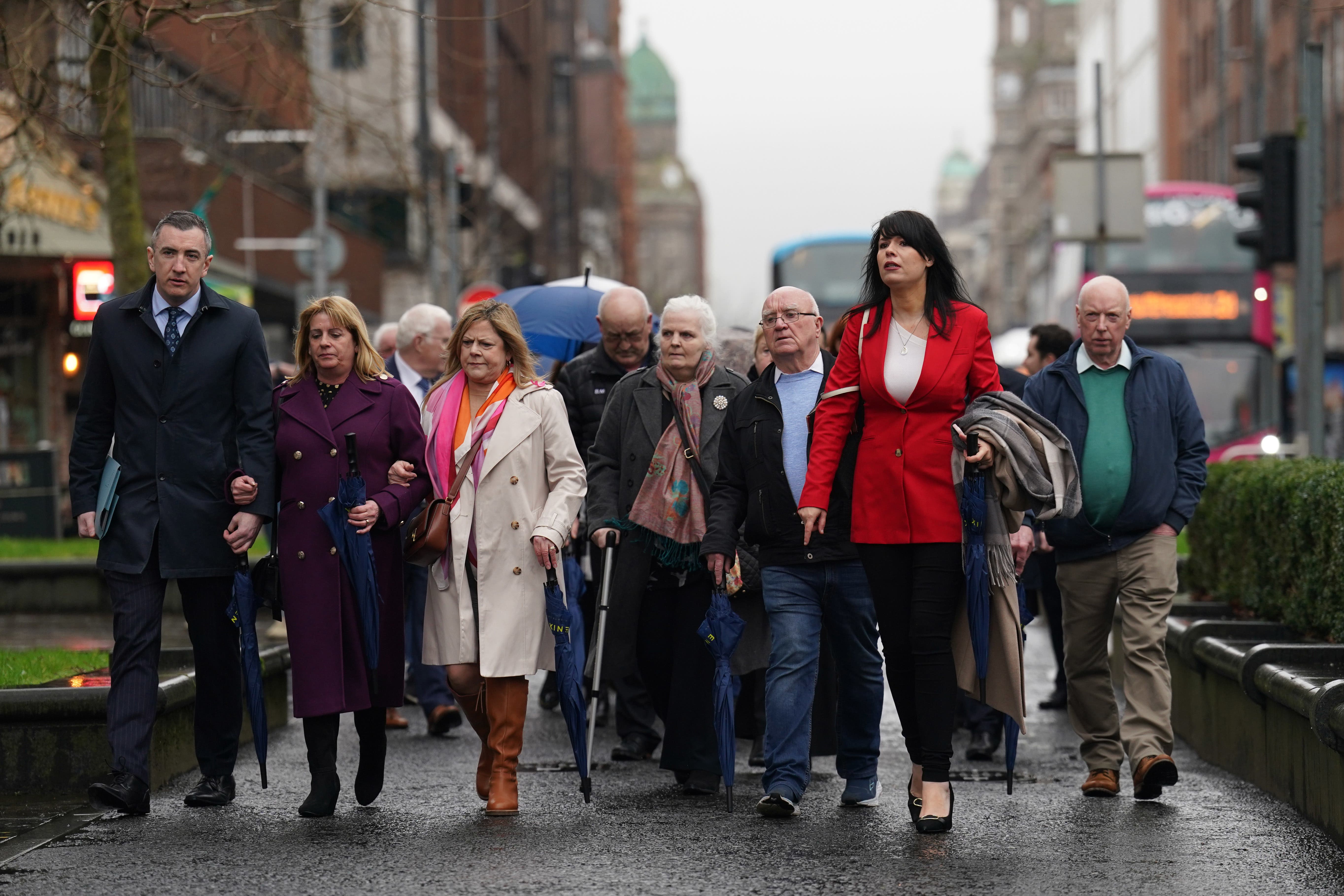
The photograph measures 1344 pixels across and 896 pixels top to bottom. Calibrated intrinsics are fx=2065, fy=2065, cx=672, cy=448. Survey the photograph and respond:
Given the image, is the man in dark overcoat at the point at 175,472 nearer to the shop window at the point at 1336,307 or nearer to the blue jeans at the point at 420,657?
the blue jeans at the point at 420,657

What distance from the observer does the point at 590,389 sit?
9.91 meters

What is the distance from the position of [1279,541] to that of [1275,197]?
529 centimetres

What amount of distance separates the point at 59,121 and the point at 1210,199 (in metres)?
18.3

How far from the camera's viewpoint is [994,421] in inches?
275

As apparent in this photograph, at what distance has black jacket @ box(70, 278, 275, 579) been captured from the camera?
739cm

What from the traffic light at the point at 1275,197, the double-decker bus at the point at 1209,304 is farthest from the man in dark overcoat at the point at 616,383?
the double-decker bus at the point at 1209,304

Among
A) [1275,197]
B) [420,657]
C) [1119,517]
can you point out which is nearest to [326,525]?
[1119,517]

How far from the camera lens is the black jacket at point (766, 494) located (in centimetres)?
746

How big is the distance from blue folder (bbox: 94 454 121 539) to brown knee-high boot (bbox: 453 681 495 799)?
4.63 feet

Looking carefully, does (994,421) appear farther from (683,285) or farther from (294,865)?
(683,285)

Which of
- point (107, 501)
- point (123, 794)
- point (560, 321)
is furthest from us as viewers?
point (560, 321)

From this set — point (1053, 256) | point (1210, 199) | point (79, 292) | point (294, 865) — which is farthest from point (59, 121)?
point (1053, 256)

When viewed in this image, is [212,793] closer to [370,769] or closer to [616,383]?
[370,769]

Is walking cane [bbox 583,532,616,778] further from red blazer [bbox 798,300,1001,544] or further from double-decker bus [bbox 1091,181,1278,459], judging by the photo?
double-decker bus [bbox 1091,181,1278,459]
